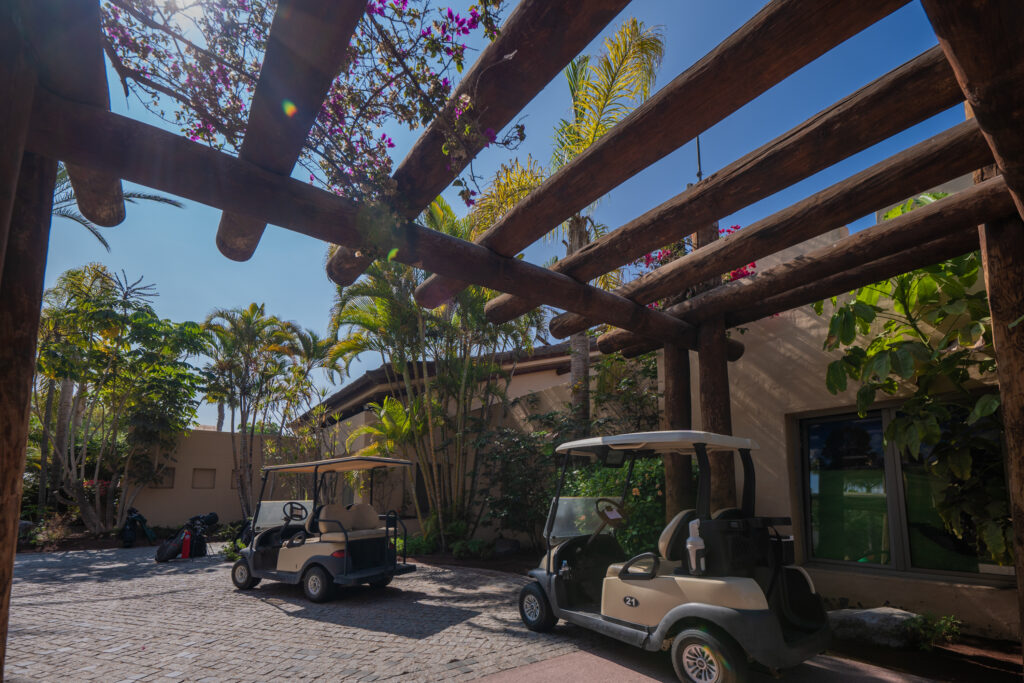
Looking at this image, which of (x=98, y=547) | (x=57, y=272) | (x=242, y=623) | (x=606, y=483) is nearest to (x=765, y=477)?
(x=606, y=483)

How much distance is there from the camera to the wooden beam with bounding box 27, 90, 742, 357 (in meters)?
3.10

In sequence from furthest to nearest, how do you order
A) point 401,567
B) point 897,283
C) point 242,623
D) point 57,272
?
point 57,272 < point 401,567 < point 242,623 < point 897,283

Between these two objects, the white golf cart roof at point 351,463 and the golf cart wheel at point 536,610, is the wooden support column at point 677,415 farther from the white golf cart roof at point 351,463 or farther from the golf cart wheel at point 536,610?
the white golf cart roof at point 351,463

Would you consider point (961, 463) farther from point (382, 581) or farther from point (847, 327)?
point (382, 581)

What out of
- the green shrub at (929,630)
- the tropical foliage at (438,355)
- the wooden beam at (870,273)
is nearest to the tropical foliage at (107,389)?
the tropical foliage at (438,355)

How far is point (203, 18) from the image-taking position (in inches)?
131

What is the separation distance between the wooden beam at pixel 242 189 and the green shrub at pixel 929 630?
4466 mm

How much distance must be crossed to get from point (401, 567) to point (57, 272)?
536 inches

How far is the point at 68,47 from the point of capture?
2.82 metres

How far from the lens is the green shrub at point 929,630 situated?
16.4ft

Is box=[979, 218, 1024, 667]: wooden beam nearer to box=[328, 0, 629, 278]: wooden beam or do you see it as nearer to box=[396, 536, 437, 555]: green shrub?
box=[328, 0, 629, 278]: wooden beam

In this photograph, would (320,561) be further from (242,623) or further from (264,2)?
(264,2)

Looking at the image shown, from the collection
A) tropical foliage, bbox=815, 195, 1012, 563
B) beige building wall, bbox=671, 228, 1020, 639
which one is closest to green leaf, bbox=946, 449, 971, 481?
tropical foliage, bbox=815, 195, 1012, 563

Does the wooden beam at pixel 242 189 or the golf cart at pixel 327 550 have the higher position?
the wooden beam at pixel 242 189
